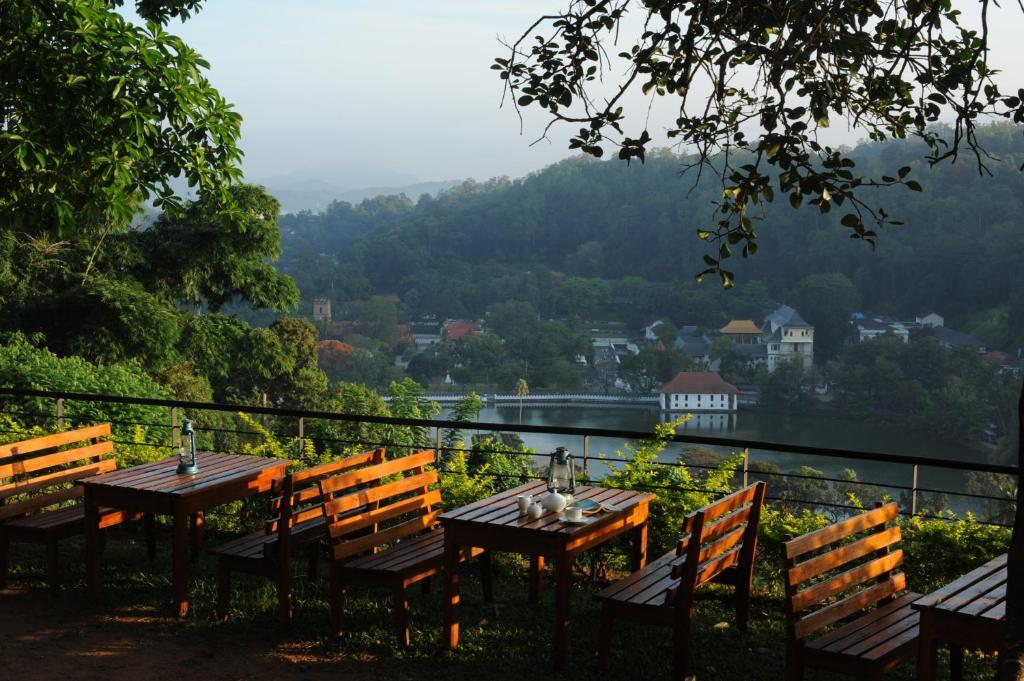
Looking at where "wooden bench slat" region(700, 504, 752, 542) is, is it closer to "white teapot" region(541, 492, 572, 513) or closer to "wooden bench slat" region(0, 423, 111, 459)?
"white teapot" region(541, 492, 572, 513)

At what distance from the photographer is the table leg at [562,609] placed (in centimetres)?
446

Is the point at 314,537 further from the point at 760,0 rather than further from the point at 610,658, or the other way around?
the point at 760,0

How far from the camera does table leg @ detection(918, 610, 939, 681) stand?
11.5 feet

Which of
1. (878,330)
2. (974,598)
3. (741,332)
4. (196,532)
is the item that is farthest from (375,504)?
(741,332)

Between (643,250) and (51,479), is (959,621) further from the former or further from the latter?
(643,250)

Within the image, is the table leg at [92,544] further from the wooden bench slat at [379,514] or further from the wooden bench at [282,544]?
the wooden bench slat at [379,514]

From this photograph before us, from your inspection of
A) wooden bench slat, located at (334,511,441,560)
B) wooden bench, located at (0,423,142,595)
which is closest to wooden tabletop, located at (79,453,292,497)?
wooden bench, located at (0,423,142,595)

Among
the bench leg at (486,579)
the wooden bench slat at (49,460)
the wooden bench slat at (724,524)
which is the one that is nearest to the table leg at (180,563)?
the wooden bench slat at (49,460)

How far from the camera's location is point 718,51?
12.1ft

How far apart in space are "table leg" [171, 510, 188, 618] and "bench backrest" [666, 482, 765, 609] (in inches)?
92.7

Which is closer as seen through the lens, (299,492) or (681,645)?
(681,645)

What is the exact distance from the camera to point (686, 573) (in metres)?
4.28

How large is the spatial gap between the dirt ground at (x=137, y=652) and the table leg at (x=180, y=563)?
10 centimetres

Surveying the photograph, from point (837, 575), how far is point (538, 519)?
132 cm
